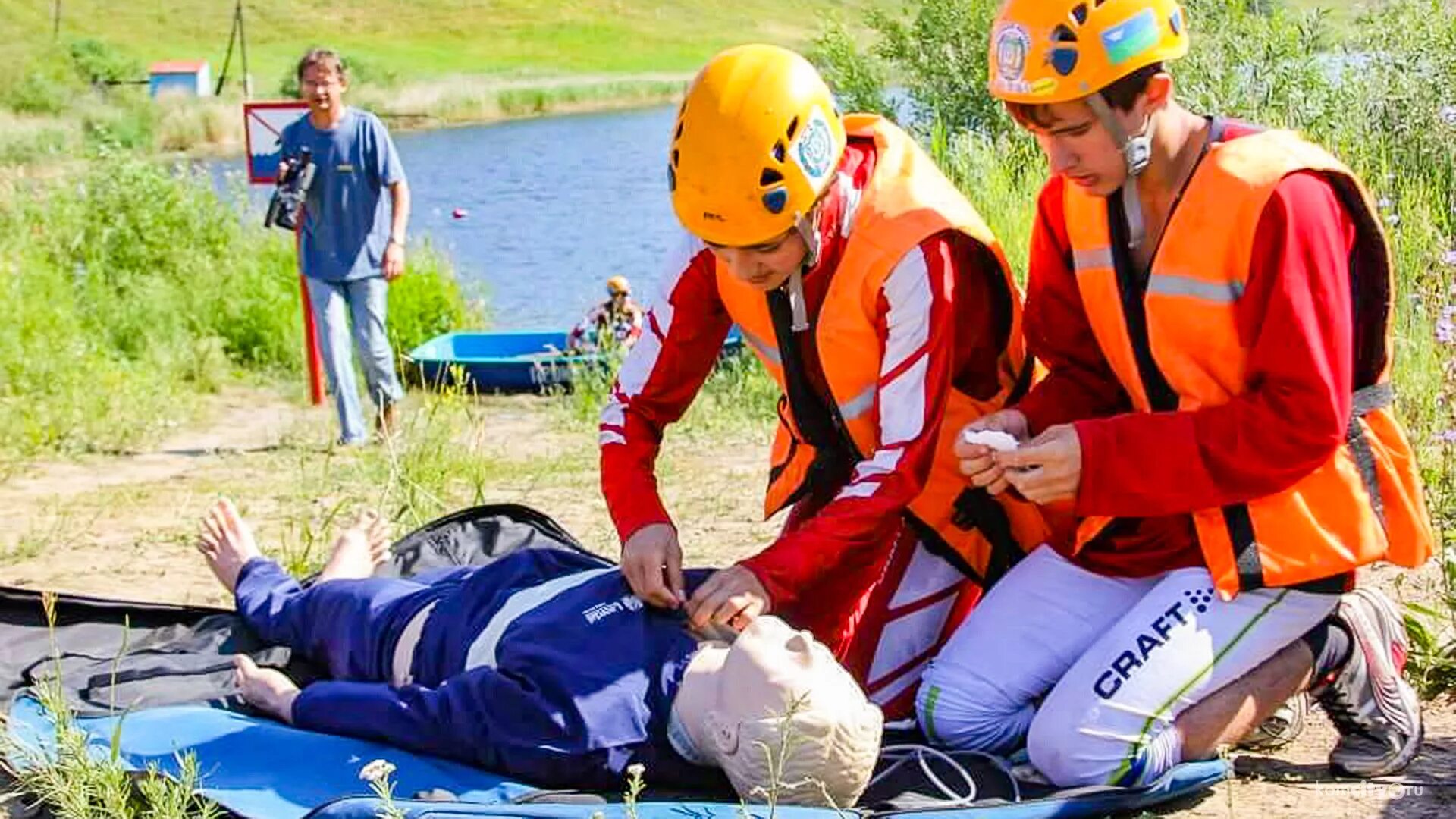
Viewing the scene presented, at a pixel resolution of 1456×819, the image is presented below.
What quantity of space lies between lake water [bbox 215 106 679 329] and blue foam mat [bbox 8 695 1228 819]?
34.5 feet

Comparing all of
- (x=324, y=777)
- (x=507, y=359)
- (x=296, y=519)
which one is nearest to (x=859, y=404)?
(x=324, y=777)

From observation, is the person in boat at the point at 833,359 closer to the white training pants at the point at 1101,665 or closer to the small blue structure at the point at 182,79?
the white training pants at the point at 1101,665

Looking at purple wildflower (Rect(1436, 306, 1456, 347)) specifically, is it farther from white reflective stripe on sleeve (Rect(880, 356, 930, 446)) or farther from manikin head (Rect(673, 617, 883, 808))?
manikin head (Rect(673, 617, 883, 808))

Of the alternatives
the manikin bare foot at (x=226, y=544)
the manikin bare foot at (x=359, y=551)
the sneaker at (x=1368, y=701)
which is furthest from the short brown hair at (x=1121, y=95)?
the manikin bare foot at (x=226, y=544)

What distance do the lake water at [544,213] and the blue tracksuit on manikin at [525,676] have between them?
398 inches

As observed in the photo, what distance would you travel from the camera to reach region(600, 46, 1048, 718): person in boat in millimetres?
4168

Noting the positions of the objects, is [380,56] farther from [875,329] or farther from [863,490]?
[863,490]

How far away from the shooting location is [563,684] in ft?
13.3

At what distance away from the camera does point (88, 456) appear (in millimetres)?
9156

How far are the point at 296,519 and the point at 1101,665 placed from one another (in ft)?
13.0

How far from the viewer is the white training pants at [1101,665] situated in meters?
4.02

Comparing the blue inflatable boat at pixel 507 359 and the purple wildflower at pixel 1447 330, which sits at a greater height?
the purple wildflower at pixel 1447 330

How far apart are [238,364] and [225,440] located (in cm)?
286

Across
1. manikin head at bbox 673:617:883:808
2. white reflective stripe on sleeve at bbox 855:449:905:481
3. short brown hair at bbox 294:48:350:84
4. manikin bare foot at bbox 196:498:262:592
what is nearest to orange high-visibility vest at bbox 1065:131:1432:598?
white reflective stripe on sleeve at bbox 855:449:905:481
